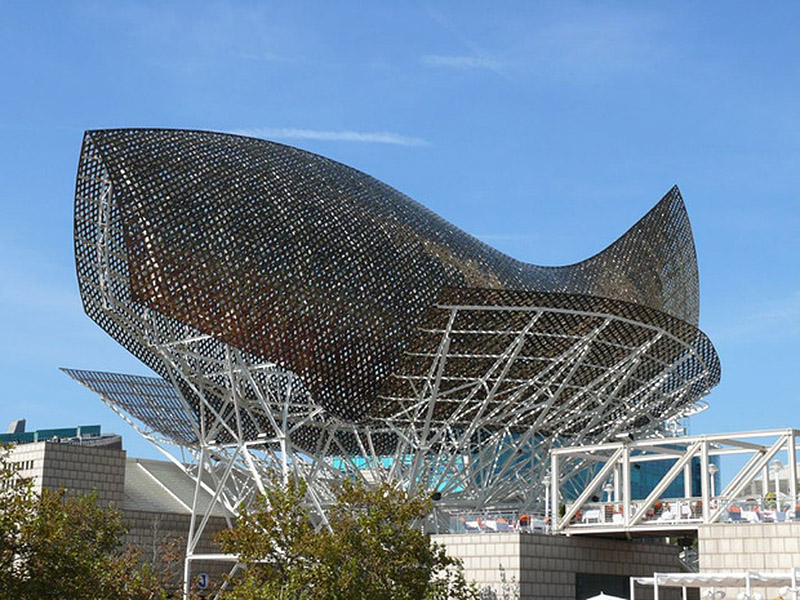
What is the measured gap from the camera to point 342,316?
48938 mm

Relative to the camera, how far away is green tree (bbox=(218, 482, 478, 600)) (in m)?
29.9

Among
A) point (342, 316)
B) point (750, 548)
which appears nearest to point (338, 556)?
point (750, 548)

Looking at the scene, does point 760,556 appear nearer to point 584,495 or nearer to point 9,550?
point 584,495

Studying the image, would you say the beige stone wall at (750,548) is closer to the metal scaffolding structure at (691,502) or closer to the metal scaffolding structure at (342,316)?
the metal scaffolding structure at (691,502)

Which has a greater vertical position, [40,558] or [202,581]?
[202,581]

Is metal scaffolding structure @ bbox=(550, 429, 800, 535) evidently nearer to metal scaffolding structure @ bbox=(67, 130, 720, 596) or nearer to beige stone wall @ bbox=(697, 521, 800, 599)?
beige stone wall @ bbox=(697, 521, 800, 599)

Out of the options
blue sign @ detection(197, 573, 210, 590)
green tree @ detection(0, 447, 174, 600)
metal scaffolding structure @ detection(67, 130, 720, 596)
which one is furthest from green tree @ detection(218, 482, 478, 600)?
blue sign @ detection(197, 573, 210, 590)

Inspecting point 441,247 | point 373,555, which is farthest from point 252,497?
point 373,555

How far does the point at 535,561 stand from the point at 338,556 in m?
8.94

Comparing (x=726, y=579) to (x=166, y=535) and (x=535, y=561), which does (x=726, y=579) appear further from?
(x=166, y=535)

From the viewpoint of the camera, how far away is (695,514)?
3769 centimetres

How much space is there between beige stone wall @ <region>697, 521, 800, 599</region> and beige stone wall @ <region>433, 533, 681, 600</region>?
502cm

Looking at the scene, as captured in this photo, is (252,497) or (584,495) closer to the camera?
(584,495)

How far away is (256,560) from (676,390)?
31.2 m
